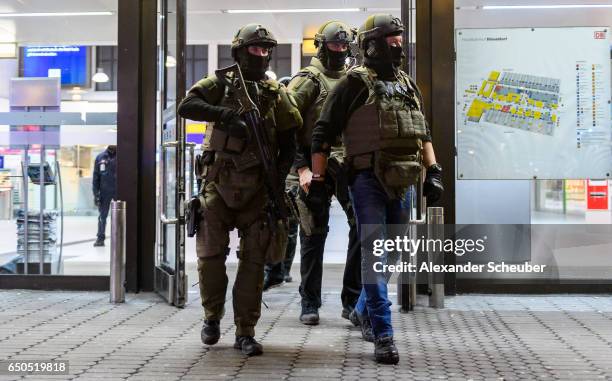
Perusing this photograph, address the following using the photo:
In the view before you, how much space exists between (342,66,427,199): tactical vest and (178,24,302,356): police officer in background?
39 cm

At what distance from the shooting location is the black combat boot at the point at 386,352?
10.2 feet

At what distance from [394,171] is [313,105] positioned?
1049 millimetres

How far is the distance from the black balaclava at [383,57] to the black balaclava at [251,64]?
0.53 metres

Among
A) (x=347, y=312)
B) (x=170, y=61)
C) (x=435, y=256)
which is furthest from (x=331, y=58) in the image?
(x=435, y=256)

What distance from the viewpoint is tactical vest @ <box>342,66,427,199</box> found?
3.15 m

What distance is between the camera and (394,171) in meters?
3.12

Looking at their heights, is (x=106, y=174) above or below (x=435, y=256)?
above

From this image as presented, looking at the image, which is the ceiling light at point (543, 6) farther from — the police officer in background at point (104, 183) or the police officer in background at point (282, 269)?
the police officer in background at point (104, 183)

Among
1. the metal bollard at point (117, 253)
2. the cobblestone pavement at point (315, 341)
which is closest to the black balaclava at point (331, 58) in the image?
the cobblestone pavement at point (315, 341)

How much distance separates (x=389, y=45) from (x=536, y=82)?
2450 millimetres

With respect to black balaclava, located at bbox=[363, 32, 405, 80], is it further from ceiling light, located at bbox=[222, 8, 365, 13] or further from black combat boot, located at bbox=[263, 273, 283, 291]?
ceiling light, located at bbox=[222, 8, 365, 13]

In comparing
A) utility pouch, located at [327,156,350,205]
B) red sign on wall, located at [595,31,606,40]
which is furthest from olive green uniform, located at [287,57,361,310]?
red sign on wall, located at [595,31,606,40]

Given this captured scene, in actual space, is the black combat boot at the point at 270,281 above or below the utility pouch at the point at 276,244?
below

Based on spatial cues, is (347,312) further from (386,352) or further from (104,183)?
(104,183)
